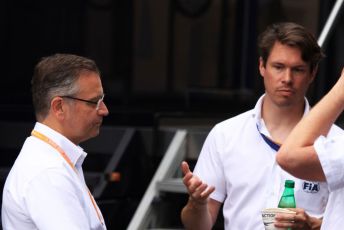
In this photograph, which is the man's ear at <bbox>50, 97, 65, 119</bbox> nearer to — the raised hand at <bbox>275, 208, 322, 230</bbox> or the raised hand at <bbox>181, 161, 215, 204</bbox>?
the raised hand at <bbox>181, 161, 215, 204</bbox>

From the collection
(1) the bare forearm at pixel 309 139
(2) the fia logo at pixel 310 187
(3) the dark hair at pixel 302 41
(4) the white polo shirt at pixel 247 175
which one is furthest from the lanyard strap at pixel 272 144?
(1) the bare forearm at pixel 309 139

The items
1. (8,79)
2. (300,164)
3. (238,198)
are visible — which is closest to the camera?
(300,164)

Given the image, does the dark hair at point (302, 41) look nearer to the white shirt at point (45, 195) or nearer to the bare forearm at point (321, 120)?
the bare forearm at point (321, 120)

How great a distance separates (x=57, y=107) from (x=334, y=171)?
3.13 feet

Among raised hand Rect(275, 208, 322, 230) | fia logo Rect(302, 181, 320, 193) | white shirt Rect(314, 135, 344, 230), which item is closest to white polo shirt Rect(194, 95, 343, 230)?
fia logo Rect(302, 181, 320, 193)

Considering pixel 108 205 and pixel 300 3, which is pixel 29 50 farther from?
pixel 300 3

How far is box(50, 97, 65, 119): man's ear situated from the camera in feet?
11.2

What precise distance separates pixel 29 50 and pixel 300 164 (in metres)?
2.97

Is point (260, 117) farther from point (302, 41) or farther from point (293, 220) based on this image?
point (293, 220)

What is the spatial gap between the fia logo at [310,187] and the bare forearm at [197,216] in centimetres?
40

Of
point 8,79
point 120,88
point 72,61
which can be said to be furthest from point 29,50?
point 72,61

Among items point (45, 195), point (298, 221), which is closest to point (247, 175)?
point (298, 221)

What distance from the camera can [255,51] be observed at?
282 inches

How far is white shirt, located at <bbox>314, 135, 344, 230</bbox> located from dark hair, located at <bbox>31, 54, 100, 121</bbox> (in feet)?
2.82
